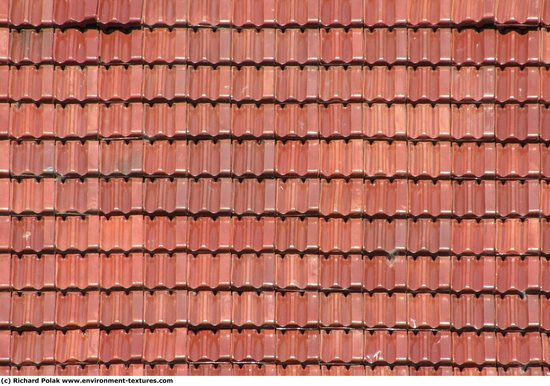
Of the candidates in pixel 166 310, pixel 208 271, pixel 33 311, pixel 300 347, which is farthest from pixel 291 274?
pixel 33 311

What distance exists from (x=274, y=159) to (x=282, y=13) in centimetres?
158

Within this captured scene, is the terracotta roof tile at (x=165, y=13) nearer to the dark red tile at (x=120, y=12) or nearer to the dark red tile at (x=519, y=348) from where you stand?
the dark red tile at (x=120, y=12)

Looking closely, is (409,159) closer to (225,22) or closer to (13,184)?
(225,22)

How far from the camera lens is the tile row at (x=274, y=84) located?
9492 mm

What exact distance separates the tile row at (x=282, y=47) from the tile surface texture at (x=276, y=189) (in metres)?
0.02

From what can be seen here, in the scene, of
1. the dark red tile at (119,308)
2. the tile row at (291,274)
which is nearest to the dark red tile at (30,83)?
the tile row at (291,274)

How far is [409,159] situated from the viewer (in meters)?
9.48

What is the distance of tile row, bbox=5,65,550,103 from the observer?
949 centimetres

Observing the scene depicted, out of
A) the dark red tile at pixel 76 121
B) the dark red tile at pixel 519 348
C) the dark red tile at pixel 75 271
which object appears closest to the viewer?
the dark red tile at pixel 519 348

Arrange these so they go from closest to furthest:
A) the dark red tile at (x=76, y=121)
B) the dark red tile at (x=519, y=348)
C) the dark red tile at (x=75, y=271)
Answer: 1. the dark red tile at (x=519, y=348)
2. the dark red tile at (x=75, y=271)
3. the dark red tile at (x=76, y=121)

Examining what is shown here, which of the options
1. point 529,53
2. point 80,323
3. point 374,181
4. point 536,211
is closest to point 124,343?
point 80,323

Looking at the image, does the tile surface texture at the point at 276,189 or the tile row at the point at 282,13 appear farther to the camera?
the tile row at the point at 282,13

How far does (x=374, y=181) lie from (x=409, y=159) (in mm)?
438

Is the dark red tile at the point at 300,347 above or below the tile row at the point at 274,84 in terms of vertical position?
below
